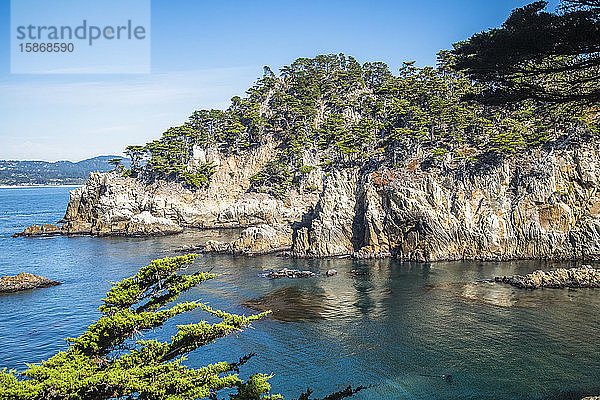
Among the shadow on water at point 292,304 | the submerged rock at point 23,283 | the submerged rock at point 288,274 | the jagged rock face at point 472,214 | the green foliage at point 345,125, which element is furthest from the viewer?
the green foliage at point 345,125

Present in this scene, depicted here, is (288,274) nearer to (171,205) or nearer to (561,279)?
(561,279)

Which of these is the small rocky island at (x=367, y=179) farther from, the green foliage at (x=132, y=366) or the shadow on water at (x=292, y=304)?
the green foliage at (x=132, y=366)

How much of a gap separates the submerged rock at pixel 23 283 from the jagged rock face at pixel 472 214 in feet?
107

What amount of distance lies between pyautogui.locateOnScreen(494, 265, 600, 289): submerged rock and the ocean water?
4.57ft

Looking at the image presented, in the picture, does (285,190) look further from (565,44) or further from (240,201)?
(565,44)

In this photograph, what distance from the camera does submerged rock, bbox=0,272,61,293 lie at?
5074 centimetres

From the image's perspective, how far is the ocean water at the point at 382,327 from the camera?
1096 inches

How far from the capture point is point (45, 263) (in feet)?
213

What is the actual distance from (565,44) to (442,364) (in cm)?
2334

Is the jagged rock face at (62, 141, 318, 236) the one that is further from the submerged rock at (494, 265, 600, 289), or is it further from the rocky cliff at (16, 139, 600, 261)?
the submerged rock at (494, 265, 600, 289)

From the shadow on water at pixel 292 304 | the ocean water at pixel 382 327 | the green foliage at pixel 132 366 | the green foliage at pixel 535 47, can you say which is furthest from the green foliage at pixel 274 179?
the green foliage at pixel 535 47

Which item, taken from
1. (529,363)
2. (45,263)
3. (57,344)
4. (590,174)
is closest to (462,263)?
(590,174)

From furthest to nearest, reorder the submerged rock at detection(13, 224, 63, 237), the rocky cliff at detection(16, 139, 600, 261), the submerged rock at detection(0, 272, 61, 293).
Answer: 1. the submerged rock at detection(13, 224, 63, 237)
2. the rocky cliff at detection(16, 139, 600, 261)
3. the submerged rock at detection(0, 272, 61, 293)

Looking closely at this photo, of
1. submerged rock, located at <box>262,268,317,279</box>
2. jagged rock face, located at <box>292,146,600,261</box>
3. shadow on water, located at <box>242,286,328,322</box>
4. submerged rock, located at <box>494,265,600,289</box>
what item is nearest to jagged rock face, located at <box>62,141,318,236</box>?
jagged rock face, located at <box>292,146,600,261</box>
